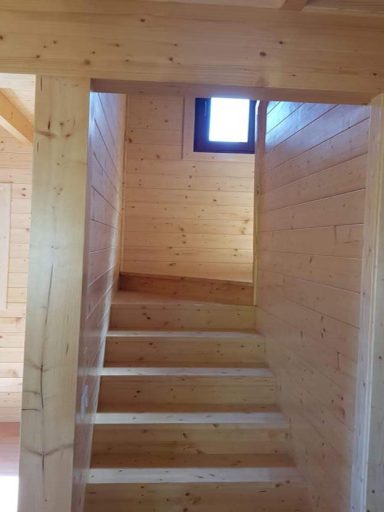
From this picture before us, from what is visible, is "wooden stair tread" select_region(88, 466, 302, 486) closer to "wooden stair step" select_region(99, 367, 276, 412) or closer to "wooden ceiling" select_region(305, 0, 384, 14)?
"wooden stair step" select_region(99, 367, 276, 412)

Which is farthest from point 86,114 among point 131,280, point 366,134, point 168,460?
point 131,280

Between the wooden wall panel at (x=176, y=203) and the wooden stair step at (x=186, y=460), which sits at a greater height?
the wooden wall panel at (x=176, y=203)

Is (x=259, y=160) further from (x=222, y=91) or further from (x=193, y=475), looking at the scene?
(x=193, y=475)

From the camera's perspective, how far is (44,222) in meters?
1.33

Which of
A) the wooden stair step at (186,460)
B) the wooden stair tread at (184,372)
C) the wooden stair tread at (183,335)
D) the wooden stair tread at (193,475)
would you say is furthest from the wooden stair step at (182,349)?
the wooden stair tread at (193,475)

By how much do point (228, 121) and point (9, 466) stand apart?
387 cm

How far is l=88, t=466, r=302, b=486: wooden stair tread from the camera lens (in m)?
1.98

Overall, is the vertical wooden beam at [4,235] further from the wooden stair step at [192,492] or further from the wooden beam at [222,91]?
the wooden beam at [222,91]

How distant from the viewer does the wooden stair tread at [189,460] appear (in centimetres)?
211

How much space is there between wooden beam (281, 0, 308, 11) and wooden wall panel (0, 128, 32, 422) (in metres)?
3.28

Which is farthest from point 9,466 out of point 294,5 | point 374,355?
point 294,5

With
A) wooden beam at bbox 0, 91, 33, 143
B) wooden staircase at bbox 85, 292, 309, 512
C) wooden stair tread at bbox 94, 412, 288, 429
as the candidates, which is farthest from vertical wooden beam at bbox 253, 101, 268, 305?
wooden beam at bbox 0, 91, 33, 143

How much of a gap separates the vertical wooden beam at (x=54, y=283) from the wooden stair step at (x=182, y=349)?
130 centimetres

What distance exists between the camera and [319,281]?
6.14 ft
